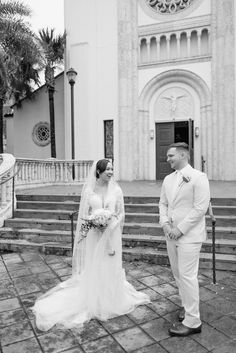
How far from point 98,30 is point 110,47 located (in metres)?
1.17

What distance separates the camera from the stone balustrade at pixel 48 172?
446 inches

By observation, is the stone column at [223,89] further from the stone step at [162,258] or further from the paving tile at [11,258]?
the paving tile at [11,258]

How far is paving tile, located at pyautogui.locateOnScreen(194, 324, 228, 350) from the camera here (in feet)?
10.6

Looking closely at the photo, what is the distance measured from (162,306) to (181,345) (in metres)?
0.90

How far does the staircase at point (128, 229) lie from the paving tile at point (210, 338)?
2150mm

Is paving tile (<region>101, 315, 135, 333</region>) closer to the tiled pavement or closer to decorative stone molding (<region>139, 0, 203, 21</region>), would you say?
the tiled pavement

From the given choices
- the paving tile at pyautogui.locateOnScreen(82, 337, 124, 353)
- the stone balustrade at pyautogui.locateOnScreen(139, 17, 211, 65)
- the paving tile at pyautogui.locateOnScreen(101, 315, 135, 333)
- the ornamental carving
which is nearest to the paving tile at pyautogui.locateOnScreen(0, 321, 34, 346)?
the paving tile at pyautogui.locateOnScreen(82, 337, 124, 353)

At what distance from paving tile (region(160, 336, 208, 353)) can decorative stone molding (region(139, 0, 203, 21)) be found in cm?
1590

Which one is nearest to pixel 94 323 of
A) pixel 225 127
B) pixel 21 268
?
pixel 21 268

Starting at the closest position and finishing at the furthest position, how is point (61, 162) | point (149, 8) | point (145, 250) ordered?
point (145, 250) → point (61, 162) → point (149, 8)

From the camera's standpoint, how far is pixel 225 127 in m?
15.0

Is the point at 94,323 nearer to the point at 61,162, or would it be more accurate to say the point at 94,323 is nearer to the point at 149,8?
the point at 61,162

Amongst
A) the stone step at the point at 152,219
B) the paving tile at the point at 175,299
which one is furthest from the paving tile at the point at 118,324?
the stone step at the point at 152,219

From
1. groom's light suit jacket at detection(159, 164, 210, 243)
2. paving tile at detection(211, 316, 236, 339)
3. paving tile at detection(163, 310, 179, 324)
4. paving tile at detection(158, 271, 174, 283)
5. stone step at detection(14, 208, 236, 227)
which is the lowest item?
paving tile at detection(158, 271, 174, 283)
